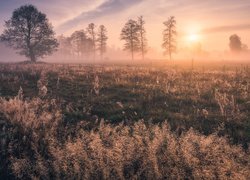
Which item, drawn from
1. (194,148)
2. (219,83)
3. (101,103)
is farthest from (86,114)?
→ (219,83)

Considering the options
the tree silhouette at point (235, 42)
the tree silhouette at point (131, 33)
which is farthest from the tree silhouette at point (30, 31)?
the tree silhouette at point (235, 42)

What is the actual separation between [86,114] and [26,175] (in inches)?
150

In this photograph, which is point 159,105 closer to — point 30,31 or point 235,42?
point 30,31

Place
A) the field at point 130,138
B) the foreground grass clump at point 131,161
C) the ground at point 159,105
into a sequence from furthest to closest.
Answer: the ground at point 159,105
the field at point 130,138
the foreground grass clump at point 131,161

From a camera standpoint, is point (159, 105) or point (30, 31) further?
point (30, 31)

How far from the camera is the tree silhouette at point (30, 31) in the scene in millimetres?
46875

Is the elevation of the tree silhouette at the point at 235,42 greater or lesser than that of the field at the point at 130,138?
greater

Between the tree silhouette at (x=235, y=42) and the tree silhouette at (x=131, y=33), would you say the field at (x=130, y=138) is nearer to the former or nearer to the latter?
the tree silhouette at (x=131, y=33)

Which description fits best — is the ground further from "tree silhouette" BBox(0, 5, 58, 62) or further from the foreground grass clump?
"tree silhouette" BBox(0, 5, 58, 62)

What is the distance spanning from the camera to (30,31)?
48344 millimetres

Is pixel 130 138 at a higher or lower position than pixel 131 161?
higher

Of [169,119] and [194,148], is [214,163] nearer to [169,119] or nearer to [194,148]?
[194,148]

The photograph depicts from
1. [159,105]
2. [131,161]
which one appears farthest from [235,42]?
[131,161]

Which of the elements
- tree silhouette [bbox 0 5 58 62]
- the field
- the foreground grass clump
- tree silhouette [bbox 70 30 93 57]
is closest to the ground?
the field
